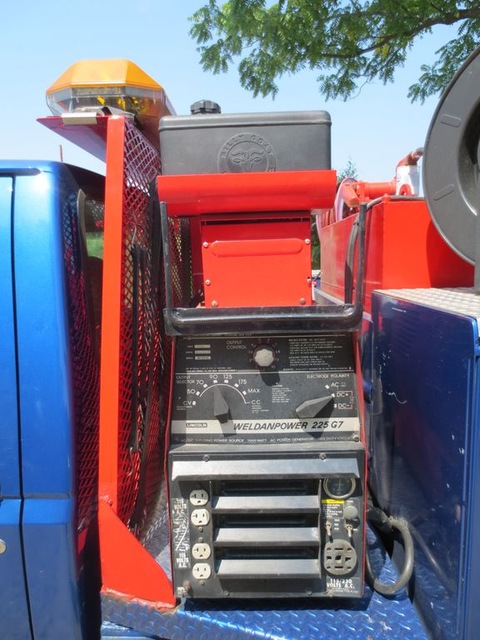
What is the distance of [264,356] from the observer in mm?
1455

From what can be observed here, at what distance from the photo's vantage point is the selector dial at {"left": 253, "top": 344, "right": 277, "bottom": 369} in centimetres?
145

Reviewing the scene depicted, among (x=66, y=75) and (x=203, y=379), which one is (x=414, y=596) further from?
(x=66, y=75)

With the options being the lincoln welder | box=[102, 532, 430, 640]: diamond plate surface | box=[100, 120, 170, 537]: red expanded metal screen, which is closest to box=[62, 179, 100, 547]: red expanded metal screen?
the lincoln welder

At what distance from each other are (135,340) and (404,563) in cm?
110

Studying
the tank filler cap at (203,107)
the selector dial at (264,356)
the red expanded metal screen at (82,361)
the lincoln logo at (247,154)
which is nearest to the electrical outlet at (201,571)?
the red expanded metal screen at (82,361)

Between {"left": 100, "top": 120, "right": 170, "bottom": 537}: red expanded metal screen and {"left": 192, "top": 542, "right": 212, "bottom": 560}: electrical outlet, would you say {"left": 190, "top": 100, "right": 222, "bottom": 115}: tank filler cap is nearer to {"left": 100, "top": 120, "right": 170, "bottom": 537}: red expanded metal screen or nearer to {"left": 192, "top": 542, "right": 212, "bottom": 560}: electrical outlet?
{"left": 100, "top": 120, "right": 170, "bottom": 537}: red expanded metal screen

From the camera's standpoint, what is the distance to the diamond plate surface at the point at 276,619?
4.64 feet

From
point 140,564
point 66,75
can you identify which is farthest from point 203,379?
point 66,75

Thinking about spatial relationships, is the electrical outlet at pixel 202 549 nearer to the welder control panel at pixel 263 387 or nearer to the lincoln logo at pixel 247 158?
the welder control panel at pixel 263 387

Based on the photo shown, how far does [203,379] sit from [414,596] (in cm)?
94

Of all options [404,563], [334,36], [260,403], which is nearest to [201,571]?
[260,403]

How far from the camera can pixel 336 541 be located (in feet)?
4.75

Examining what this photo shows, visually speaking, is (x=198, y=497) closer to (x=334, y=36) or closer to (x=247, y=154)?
(x=247, y=154)

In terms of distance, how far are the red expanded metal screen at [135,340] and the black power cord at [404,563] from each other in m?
0.77
